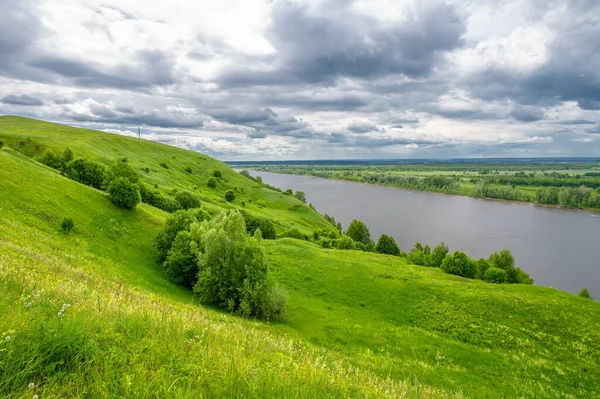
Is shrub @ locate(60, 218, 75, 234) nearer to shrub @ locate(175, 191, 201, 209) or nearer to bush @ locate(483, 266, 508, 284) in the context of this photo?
shrub @ locate(175, 191, 201, 209)

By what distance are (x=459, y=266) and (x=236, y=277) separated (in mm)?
44286

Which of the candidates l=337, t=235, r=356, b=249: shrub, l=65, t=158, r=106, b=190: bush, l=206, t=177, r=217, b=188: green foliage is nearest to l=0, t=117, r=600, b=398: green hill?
l=65, t=158, r=106, b=190: bush

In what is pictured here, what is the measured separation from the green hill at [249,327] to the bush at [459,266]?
46.1 ft

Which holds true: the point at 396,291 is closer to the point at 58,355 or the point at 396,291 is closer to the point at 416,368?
the point at 416,368

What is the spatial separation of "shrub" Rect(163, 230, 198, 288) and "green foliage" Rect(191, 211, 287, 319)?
2445mm

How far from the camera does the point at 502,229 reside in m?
115

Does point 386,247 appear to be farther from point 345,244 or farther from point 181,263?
point 181,263

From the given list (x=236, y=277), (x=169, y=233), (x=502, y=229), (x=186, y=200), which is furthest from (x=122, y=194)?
(x=502, y=229)

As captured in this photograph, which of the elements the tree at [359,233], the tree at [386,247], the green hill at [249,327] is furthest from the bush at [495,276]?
the tree at [359,233]

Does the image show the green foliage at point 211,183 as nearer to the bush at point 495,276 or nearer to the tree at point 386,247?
the tree at point 386,247

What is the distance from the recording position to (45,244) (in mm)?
22328

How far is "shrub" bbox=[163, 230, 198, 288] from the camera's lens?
102 ft

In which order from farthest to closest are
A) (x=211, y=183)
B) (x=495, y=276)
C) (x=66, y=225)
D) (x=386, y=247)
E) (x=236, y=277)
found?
1. (x=211, y=183)
2. (x=386, y=247)
3. (x=495, y=276)
4. (x=66, y=225)
5. (x=236, y=277)

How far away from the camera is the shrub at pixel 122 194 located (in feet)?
132
